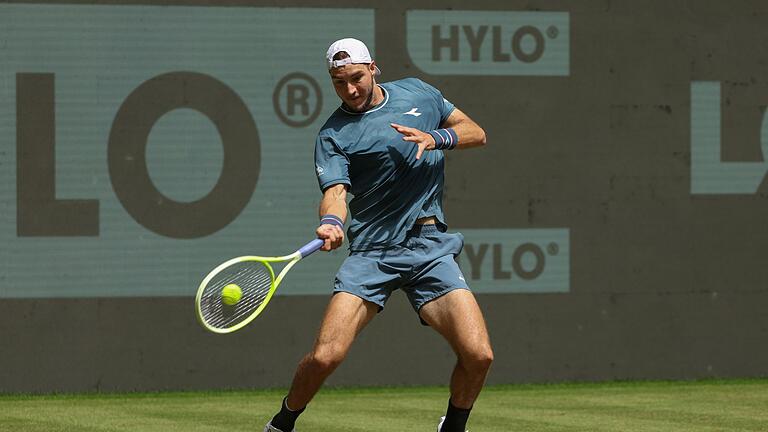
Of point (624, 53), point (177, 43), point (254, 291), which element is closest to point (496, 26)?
point (624, 53)

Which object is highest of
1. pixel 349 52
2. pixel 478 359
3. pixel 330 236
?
pixel 349 52

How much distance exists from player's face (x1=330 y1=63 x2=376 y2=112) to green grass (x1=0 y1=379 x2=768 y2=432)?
2.46 meters

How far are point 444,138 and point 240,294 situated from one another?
3.56 ft

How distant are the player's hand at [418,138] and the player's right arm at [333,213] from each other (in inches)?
14.2

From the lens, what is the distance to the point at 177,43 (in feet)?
33.1

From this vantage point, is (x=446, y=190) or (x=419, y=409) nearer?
(x=419, y=409)

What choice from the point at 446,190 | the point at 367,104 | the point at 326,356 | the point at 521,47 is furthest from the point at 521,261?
the point at 326,356

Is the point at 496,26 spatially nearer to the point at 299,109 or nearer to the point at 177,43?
the point at 299,109

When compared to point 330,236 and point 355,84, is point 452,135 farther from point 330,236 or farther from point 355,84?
point 330,236

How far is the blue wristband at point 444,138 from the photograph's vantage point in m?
5.93

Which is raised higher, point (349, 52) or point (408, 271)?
point (349, 52)

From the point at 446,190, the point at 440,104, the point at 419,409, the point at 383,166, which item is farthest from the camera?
the point at 446,190

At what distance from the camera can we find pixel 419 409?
9.14 metres

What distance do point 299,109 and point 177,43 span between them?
3.26 ft
